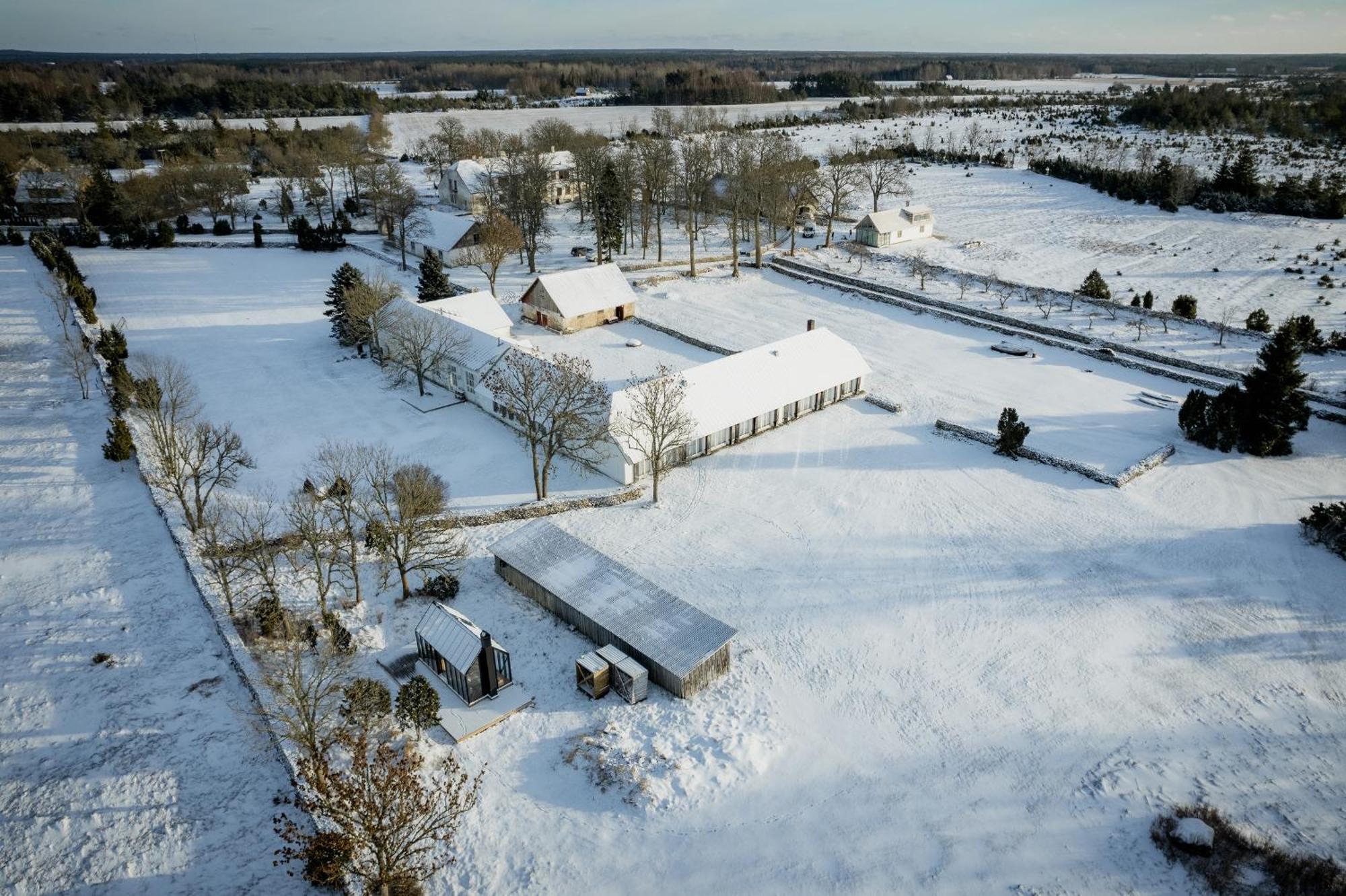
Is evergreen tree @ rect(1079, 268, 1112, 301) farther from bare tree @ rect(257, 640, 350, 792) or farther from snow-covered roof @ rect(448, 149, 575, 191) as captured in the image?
bare tree @ rect(257, 640, 350, 792)

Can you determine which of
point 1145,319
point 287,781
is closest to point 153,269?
point 287,781

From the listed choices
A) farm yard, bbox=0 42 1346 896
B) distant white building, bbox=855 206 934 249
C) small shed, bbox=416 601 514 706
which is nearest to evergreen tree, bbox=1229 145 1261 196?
farm yard, bbox=0 42 1346 896

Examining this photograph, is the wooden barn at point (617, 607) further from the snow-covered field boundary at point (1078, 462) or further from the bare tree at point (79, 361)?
the bare tree at point (79, 361)

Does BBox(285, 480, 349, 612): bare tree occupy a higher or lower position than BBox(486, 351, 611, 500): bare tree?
lower

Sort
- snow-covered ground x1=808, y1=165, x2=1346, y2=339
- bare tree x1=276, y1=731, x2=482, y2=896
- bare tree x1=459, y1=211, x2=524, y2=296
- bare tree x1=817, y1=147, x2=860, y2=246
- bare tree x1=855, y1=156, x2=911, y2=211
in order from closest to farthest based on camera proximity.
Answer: bare tree x1=276, y1=731, x2=482, y2=896 → bare tree x1=459, y1=211, x2=524, y2=296 → snow-covered ground x1=808, y1=165, x2=1346, y2=339 → bare tree x1=817, y1=147, x2=860, y2=246 → bare tree x1=855, y1=156, x2=911, y2=211

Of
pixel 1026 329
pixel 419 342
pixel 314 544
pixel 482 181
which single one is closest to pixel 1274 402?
pixel 1026 329

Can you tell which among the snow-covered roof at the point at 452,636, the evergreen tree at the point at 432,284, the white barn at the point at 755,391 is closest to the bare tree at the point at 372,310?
the evergreen tree at the point at 432,284

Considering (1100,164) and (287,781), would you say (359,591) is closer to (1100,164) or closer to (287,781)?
(287,781)
